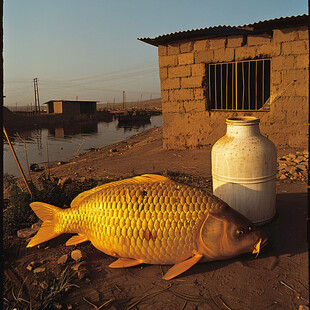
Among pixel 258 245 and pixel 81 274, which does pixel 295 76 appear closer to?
pixel 258 245

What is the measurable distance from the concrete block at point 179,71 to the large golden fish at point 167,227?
6.84m

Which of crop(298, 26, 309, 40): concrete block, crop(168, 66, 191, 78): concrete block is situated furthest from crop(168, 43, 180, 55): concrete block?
crop(298, 26, 309, 40): concrete block

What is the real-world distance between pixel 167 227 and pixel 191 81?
7.09 meters

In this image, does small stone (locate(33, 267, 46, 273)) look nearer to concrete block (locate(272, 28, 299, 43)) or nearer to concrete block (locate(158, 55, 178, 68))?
concrete block (locate(158, 55, 178, 68))

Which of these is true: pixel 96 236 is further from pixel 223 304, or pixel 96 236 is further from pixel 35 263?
pixel 223 304

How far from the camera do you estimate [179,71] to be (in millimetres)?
9156

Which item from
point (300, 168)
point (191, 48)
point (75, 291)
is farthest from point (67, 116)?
point (75, 291)

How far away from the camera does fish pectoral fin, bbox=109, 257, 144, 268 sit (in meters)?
2.72

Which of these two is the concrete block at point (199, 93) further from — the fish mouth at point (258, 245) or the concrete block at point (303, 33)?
the fish mouth at point (258, 245)

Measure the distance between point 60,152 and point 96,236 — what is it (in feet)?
40.0

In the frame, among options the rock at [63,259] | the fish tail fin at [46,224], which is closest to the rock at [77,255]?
the rock at [63,259]

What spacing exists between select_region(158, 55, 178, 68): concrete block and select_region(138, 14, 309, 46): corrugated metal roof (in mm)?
516

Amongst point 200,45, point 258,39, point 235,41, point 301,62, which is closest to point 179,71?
point 200,45

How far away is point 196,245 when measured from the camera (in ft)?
8.54
